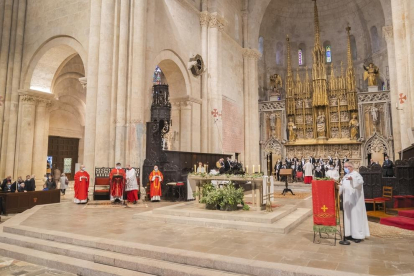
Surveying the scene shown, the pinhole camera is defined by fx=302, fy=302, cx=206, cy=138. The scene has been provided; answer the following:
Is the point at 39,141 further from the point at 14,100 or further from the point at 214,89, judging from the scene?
the point at 214,89

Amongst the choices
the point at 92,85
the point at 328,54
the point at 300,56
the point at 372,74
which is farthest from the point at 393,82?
the point at 92,85

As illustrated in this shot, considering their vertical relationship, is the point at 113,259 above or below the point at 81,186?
below

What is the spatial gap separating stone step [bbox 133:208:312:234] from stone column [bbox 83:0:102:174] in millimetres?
5315

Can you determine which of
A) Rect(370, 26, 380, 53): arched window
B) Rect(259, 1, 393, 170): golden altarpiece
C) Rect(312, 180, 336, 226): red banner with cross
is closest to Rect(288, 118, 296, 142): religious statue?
Rect(259, 1, 393, 170): golden altarpiece

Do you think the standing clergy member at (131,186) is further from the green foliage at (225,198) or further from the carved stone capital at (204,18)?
the carved stone capital at (204,18)

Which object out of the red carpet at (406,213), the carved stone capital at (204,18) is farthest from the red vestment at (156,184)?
the carved stone capital at (204,18)

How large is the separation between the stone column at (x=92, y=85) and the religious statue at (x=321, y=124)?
708 inches

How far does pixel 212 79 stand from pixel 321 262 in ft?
50.0

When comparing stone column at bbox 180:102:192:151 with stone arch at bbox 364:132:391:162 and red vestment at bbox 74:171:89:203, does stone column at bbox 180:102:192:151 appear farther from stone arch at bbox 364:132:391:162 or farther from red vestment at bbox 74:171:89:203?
stone arch at bbox 364:132:391:162

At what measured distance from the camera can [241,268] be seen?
4.18 metres

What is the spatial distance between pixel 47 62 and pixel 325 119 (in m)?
19.8

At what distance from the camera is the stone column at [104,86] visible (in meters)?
11.7

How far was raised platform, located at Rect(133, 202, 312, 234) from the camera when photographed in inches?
251

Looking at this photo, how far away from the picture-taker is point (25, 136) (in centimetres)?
1489
